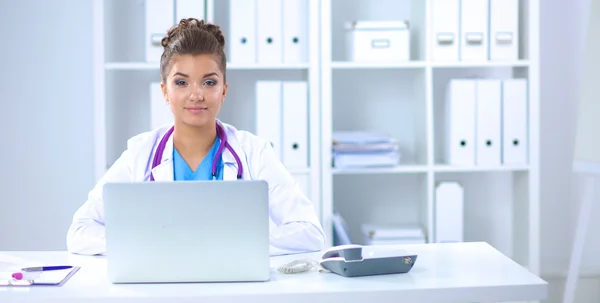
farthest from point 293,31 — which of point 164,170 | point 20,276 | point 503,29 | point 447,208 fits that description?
point 20,276

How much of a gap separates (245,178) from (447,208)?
1395mm

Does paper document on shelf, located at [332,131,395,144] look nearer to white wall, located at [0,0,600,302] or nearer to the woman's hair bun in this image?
white wall, located at [0,0,600,302]

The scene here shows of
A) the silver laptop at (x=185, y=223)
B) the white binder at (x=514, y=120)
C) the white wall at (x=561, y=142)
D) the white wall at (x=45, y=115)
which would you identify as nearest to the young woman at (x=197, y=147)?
the silver laptop at (x=185, y=223)

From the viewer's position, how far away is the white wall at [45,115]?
138 inches

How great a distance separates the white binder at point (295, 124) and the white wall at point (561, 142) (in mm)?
1214

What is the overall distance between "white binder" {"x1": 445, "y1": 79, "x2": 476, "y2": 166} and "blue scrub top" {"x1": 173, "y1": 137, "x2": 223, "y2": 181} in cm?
136

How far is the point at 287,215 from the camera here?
191 cm

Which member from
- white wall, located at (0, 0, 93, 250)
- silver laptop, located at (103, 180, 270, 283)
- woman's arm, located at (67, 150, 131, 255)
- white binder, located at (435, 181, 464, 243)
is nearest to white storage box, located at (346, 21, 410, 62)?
white binder, located at (435, 181, 464, 243)

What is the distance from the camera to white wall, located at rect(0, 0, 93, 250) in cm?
350

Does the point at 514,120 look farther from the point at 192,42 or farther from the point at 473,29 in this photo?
the point at 192,42

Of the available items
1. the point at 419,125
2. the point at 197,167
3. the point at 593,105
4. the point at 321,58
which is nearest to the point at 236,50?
the point at 321,58

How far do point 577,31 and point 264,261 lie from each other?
8.49 ft

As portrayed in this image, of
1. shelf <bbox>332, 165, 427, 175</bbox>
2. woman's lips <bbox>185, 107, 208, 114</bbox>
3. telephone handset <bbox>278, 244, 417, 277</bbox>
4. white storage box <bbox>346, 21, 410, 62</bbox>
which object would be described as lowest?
telephone handset <bbox>278, 244, 417, 277</bbox>

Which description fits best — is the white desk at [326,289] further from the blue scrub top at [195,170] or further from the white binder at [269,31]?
the white binder at [269,31]
